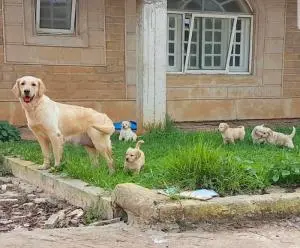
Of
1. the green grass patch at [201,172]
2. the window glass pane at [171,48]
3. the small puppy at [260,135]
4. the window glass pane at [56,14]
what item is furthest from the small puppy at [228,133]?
the window glass pane at [56,14]

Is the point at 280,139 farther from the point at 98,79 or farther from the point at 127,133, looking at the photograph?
the point at 98,79

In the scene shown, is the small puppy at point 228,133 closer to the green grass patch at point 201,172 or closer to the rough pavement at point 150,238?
the green grass patch at point 201,172

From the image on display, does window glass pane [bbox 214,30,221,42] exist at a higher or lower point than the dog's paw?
higher

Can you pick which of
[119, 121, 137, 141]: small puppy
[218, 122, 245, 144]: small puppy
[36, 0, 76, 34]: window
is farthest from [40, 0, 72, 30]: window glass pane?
[218, 122, 245, 144]: small puppy

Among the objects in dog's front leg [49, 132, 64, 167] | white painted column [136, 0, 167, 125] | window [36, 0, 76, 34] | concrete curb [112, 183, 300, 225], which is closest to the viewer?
concrete curb [112, 183, 300, 225]

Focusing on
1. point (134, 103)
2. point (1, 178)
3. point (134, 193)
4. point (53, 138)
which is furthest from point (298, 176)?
point (134, 103)

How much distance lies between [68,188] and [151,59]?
4.67 meters

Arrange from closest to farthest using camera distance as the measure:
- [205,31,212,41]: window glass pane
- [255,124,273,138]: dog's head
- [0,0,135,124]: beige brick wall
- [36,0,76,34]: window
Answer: [255,124,273,138]: dog's head
[0,0,135,124]: beige brick wall
[36,0,76,34]: window
[205,31,212,41]: window glass pane

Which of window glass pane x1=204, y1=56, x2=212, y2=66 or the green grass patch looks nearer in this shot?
the green grass patch

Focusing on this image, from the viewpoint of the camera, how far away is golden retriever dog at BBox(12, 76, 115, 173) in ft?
18.6

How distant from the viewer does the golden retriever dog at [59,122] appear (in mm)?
5664

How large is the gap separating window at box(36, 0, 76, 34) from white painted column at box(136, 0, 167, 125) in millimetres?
1482

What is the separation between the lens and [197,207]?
13.3 feet

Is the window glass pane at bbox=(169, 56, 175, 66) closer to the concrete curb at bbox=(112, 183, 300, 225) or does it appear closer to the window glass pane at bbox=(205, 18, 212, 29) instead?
the window glass pane at bbox=(205, 18, 212, 29)
